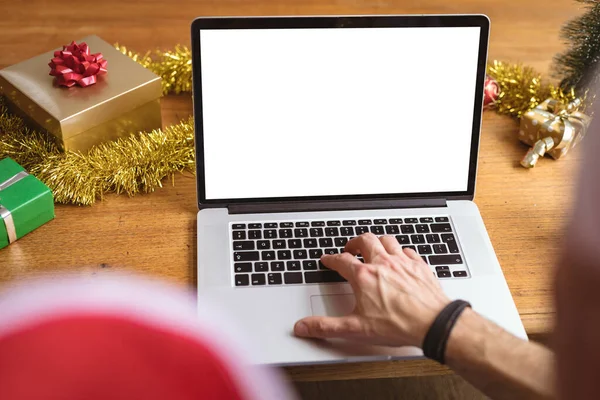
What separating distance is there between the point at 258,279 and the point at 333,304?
10 centimetres

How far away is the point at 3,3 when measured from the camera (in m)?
1.59

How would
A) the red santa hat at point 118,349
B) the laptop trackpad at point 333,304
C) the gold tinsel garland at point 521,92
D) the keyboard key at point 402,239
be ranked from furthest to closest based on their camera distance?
1. the gold tinsel garland at point 521,92
2. the keyboard key at point 402,239
3. the laptop trackpad at point 333,304
4. the red santa hat at point 118,349

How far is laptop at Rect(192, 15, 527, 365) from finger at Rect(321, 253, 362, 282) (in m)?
0.02

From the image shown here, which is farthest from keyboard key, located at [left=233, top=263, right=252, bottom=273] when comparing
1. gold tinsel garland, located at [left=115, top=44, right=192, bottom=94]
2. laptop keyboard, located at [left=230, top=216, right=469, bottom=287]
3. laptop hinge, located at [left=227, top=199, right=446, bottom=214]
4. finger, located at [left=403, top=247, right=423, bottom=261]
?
gold tinsel garland, located at [left=115, top=44, right=192, bottom=94]

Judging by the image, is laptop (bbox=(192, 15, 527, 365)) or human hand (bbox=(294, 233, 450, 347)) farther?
laptop (bbox=(192, 15, 527, 365))

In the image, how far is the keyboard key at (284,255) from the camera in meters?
0.89

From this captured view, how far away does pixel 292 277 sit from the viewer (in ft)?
2.85

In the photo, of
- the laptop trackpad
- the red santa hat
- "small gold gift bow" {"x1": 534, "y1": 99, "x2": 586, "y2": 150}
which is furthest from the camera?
"small gold gift bow" {"x1": 534, "y1": 99, "x2": 586, "y2": 150}

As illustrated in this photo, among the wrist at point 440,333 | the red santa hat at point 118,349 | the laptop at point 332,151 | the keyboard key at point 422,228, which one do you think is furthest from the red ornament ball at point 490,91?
the red santa hat at point 118,349

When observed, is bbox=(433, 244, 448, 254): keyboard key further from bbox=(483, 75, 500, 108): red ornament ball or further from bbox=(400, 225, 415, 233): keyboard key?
bbox=(483, 75, 500, 108): red ornament ball

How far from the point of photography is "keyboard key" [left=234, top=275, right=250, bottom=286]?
→ 2.82 feet

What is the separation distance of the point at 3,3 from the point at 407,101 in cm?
111

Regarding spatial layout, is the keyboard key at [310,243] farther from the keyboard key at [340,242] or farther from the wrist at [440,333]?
the wrist at [440,333]

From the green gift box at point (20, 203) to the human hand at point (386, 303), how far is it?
40 cm
